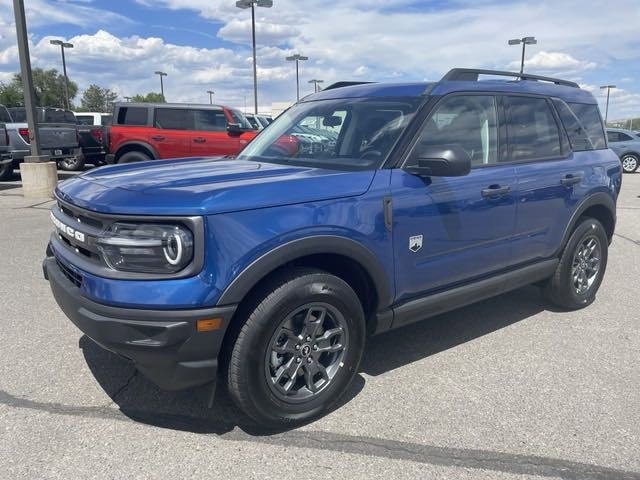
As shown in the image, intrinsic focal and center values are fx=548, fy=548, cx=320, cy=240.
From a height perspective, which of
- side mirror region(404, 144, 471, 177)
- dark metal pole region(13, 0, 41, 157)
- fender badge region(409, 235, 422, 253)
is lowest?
fender badge region(409, 235, 422, 253)

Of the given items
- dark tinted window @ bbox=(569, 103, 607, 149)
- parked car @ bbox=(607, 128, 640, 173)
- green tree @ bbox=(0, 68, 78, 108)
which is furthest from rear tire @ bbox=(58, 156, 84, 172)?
green tree @ bbox=(0, 68, 78, 108)

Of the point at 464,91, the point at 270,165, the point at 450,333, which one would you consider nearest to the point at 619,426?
the point at 450,333

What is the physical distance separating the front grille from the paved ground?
0.77m

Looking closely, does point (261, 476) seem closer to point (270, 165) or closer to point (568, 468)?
point (568, 468)

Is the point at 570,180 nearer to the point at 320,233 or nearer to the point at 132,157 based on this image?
the point at 320,233

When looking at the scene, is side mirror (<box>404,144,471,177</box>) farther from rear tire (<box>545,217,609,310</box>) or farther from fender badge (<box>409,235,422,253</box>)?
rear tire (<box>545,217,609,310</box>)

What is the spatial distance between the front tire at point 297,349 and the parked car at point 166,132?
10.4 m

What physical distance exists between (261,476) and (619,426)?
193 cm

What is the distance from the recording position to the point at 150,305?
243cm

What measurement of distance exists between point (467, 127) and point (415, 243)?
3.30 feet

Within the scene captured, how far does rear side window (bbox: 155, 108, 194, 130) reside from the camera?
13094 millimetres

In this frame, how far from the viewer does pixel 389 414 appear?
121 inches

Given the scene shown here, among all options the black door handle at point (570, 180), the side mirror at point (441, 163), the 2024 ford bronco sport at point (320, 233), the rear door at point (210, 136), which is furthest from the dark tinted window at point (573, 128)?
the rear door at point (210, 136)

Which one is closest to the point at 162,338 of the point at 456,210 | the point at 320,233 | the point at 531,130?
the point at 320,233
